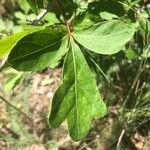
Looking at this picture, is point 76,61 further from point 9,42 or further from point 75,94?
point 9,42

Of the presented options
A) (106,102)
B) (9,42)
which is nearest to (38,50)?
(9,42)

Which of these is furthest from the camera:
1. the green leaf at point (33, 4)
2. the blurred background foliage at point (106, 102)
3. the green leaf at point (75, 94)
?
the blurred background foliage at point (106, 102)

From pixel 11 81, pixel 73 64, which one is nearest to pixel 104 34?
pixel 73 64

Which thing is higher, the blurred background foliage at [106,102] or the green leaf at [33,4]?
the green leaf at [33,4]

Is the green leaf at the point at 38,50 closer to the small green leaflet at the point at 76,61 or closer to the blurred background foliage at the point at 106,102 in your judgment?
the small green leaflet at the point at 76,61

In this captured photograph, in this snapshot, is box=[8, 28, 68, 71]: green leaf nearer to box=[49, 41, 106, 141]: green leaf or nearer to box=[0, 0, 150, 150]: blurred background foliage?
box=[49, 41, 106, 141]: green leaf

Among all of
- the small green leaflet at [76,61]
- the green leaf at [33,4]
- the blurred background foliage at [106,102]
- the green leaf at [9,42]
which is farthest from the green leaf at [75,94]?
the blurred background foliage at [106,102]

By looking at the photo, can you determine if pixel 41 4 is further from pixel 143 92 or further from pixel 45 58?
pixel 143 92
